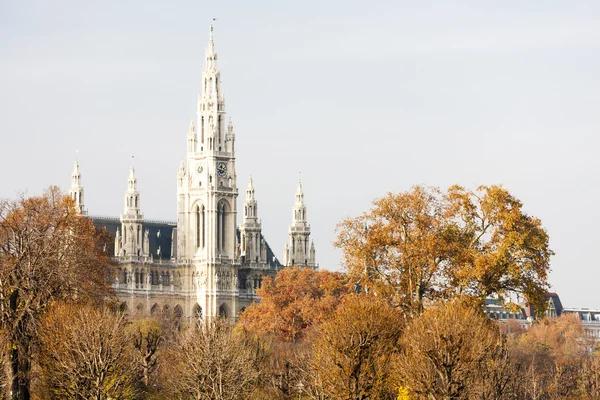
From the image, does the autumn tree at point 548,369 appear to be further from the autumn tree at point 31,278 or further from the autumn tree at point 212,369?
the autumn tree at point 31,278

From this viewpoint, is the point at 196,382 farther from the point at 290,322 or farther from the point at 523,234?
the point at 290,322

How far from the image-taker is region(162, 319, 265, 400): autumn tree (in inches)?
3457

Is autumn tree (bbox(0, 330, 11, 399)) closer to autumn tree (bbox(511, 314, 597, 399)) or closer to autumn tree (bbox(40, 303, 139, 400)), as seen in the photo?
autumn tree (bbox(40, 303, 139, 400))

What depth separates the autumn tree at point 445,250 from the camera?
93.1 meters

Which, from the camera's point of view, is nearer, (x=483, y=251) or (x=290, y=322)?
(x=483, y=251)

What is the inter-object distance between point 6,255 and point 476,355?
93.2 feet

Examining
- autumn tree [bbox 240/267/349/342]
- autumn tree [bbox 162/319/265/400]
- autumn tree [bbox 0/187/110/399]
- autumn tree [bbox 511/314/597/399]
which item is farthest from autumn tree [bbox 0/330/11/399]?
autumn tree [bbox 240/267/349/342]

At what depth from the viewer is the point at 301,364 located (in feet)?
333

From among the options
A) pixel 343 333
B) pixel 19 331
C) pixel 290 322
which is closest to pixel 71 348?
pixel 19 331

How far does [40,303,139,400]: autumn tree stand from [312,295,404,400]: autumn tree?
973 cm

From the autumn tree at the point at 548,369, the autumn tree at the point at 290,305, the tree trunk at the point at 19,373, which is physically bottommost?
the tree trunk at the point at 19,373

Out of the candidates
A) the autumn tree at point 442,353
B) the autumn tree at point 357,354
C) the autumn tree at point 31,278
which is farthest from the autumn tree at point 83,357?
the autumn tree at point 442,353

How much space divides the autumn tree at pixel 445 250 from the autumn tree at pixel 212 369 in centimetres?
798

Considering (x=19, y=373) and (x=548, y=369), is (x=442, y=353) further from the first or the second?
(x=548, y=369)
